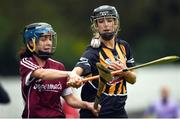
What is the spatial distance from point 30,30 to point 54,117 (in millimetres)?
1027

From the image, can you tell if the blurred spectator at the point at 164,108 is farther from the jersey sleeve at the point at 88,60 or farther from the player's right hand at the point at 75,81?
the player's right hand at the point at 75,81

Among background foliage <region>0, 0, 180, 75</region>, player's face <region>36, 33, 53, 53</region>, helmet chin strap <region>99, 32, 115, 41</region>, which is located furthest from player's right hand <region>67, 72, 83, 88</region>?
background foliage <region>0, 0, 180, 75</region>

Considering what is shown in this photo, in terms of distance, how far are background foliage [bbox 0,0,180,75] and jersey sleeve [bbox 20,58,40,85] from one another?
2532cm

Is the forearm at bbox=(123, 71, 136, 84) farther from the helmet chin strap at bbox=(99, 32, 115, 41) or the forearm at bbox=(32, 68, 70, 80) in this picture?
the forearm at bbox=(32, 68, 70, 80)

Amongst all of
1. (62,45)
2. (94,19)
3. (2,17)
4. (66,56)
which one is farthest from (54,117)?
(2,17)

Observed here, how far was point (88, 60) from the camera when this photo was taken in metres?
12.8

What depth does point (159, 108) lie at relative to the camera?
22.6 m

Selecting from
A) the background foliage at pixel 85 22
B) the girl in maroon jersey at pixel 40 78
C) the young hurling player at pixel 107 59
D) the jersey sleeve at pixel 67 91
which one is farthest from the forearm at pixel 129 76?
the background foliage at pixel 85 22

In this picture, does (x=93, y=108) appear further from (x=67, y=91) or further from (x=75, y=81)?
(x=75, y=81)

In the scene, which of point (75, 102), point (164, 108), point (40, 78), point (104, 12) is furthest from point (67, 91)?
point (164, 108)

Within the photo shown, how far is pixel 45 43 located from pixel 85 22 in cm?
3098

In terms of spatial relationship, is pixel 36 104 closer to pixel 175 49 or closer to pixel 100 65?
pixel 100 65

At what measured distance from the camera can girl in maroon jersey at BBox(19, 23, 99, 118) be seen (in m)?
12.5

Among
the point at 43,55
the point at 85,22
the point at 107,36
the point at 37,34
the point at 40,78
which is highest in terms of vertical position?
the point at 37,34
